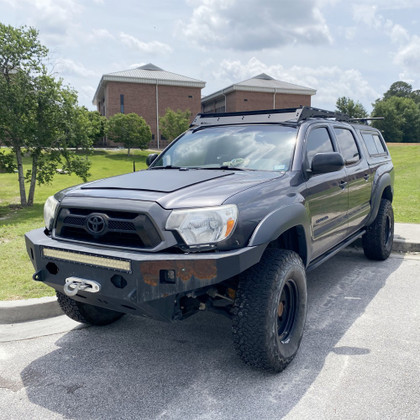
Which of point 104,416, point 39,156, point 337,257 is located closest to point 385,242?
point 337,257

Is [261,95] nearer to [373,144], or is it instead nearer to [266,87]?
[266,87]

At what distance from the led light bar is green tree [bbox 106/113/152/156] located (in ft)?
145

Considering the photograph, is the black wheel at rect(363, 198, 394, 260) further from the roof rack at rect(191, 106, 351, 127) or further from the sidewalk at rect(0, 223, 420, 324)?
the sidewalk at rect(0, 223, 420, 324)

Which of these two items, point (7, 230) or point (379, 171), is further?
point (7, 230)

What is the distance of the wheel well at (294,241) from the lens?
358 centimetres

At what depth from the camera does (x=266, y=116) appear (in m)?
4.50

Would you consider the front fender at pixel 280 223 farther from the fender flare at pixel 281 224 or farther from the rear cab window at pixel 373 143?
the rear cab window at pixel 373 143

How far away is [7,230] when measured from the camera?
8414 millimetres

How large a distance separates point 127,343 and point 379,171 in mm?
4099

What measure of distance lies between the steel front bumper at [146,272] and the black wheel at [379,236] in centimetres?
358

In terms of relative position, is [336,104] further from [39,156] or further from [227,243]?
[227,243]

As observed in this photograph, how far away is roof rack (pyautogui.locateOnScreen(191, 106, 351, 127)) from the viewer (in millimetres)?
4324

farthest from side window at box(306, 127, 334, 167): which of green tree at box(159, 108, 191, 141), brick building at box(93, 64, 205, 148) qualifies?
brick building at box(93, 64, 205, 148)

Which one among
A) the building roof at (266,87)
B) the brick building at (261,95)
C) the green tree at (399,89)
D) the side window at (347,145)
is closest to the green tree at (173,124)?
the brick building at (261,95)
